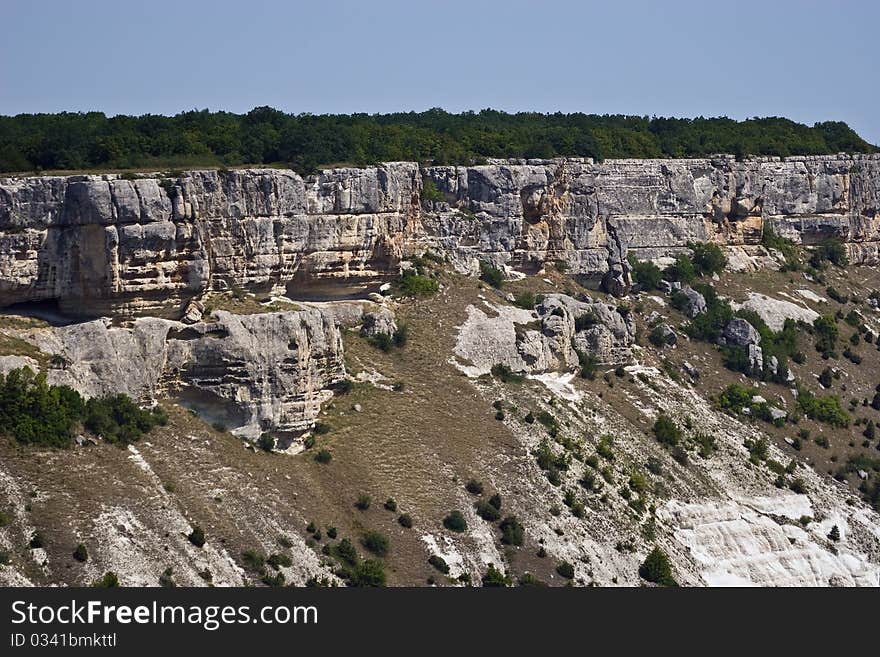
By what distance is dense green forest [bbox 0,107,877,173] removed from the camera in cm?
7462

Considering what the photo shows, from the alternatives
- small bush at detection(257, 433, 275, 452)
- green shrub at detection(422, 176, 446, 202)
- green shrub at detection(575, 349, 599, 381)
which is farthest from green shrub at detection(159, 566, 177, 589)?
green shrub at detection(422, 176, 446, 202)

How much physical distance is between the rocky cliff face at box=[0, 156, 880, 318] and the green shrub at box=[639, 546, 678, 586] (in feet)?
57.7

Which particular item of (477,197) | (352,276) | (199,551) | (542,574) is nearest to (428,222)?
(477,197)

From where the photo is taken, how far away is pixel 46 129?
7731 cm

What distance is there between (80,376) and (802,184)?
179 ft

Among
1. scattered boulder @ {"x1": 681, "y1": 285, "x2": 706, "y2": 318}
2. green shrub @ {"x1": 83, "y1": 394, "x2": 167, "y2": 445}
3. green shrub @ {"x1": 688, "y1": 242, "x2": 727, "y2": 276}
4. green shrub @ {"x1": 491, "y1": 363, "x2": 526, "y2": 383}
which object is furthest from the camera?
green shrub @ {"x1": 688, "y1": 242, "x2": 727, "y2": 276}

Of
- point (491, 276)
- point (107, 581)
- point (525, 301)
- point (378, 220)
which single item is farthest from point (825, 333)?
point (107, 581)

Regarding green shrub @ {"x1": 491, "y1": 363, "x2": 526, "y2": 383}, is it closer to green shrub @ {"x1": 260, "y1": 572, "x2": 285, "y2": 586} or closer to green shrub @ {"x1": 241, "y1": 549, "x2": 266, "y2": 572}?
green shrub @ {"x1": 241, "y1": 549, "x2": 266, "y2": 572}

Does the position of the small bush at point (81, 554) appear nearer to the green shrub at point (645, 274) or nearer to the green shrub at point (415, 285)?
the green shrub at point (415, 285)

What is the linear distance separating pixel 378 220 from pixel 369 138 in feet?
32.0

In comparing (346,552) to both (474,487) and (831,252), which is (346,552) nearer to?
(474,487)

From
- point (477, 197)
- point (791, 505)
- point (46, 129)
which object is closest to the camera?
point (46, 129)

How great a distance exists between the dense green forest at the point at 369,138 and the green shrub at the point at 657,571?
2121 centimetres

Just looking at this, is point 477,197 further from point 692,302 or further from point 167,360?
point 167,360
